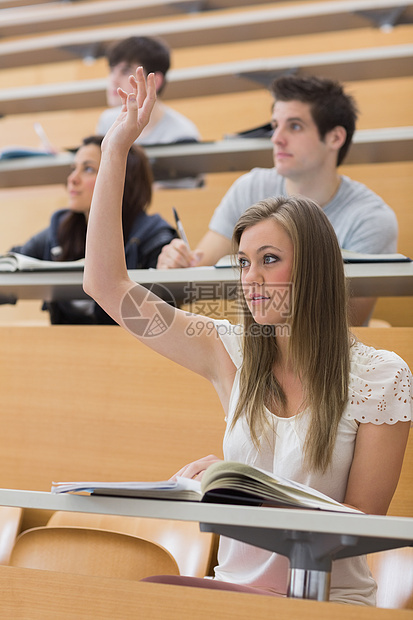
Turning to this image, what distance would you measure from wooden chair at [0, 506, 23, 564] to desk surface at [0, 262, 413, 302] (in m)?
0.37

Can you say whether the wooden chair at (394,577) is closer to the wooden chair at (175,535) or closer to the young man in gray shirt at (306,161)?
the wooden chair at (175,535)

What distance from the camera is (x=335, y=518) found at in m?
0.53

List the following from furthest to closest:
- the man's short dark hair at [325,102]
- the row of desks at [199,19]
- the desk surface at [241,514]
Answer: the row of desks at [199,19]
the man's short dark hair at [325,102]
the desk surface at [241,514]

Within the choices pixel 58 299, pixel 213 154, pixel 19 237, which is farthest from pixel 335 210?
pixel 19 237

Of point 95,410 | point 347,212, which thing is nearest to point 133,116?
point 95,410

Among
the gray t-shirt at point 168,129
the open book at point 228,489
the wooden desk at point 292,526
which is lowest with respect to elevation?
the wooden desk at point 292,526

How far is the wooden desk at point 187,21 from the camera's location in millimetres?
2246

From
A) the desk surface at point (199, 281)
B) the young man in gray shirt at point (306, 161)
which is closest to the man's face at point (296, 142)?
the young man in gray shirt at point (306, 161)

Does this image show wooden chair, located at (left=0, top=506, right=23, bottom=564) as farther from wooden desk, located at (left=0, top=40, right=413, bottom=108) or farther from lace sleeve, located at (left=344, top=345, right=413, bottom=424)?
wooden desk, located at (left=0, top=40, right=413, bottom=108)

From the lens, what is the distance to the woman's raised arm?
82 cm

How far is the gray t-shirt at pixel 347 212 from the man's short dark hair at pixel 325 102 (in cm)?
12

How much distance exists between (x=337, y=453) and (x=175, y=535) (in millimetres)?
317

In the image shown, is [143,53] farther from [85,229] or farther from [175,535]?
[175,535]

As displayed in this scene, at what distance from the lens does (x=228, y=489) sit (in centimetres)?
59
